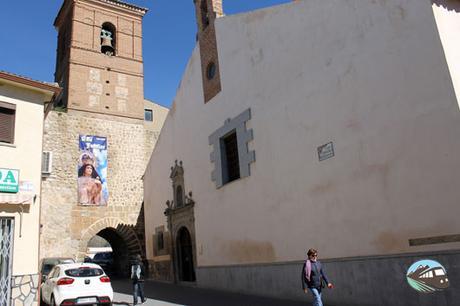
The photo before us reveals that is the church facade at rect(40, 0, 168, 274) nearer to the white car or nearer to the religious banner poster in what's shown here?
the religious banner poster

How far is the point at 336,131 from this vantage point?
28.9 ft

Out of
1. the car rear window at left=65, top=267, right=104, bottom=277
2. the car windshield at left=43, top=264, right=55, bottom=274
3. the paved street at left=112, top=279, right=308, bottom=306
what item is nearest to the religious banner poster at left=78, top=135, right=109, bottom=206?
the car windshield at left=43, top=264, right=55, bottom=274

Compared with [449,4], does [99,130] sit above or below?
above

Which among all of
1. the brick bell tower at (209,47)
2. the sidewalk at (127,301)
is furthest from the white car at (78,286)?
the brick bell tower at (209,47)

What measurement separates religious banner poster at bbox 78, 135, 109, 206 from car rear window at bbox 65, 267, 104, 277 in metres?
11.1

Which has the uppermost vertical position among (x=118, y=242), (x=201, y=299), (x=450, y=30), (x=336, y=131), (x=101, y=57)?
(x=101, y=57)

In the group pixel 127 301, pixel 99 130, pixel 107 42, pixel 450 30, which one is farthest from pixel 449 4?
pixel 107 42

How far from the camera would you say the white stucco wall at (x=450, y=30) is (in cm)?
698

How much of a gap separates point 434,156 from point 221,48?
8.15 metres

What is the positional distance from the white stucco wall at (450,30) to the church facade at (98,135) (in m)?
17.0

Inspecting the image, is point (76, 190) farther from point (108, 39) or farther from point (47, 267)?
point (108, 39)

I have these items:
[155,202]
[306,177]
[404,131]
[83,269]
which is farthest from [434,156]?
[155,202]

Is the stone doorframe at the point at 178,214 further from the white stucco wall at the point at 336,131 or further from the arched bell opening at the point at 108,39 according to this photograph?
the arched bell opening at the point at 108,39

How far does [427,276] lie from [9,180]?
28.7 ft
